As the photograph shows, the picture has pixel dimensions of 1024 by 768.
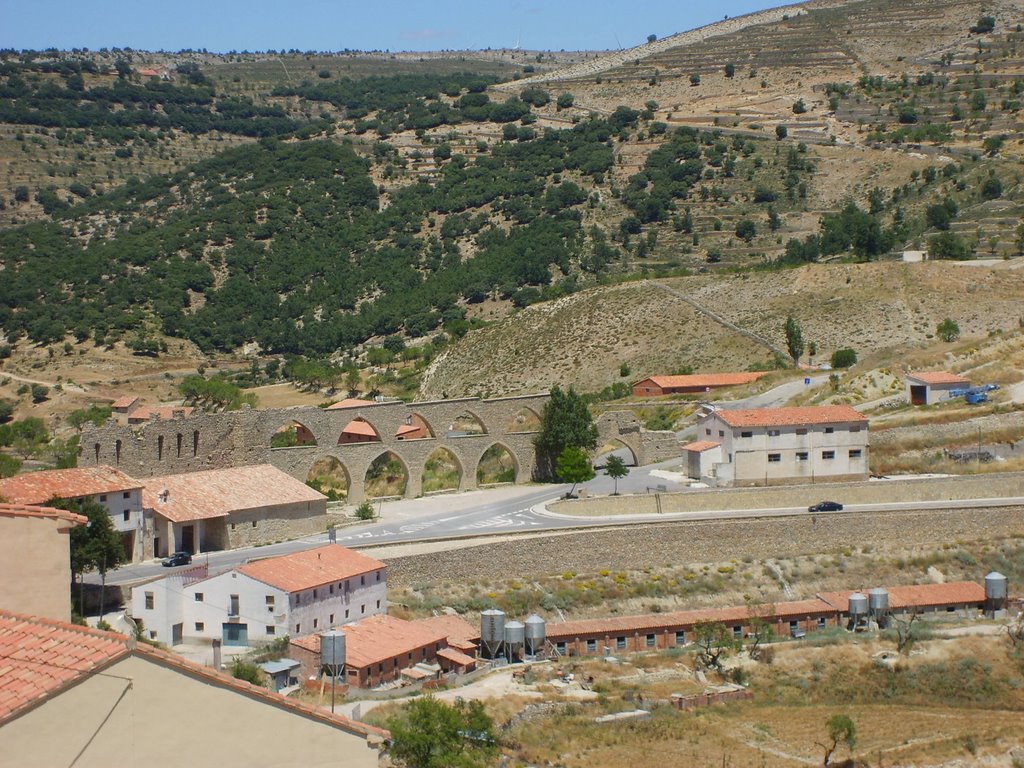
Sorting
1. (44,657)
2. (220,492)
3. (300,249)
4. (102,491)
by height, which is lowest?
(220,492)

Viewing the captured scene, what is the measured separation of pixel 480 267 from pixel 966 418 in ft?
155

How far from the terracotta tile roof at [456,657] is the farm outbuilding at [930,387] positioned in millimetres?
26552

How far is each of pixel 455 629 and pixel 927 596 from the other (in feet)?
42.5

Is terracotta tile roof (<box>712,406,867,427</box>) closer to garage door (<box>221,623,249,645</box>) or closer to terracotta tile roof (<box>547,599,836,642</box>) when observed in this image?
terracotta tile roof (<box>547,599,836,642</box>)

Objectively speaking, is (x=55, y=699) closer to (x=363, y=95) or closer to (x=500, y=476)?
(x=500, y=476)

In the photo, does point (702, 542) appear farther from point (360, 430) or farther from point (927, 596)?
point (360, 430)

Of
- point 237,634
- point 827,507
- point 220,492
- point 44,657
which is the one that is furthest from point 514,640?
point 44,657

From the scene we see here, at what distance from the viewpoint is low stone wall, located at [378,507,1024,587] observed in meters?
39.0

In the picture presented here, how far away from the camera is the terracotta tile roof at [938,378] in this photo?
53719 mm

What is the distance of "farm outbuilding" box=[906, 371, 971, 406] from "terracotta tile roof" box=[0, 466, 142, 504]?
1147 inches

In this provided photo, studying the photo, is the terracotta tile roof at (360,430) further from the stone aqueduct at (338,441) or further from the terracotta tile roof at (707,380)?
the terracotta tile roof at (707,380)

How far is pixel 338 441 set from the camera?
49.0 m

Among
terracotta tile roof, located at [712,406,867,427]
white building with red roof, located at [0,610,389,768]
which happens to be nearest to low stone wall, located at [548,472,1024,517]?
terracotta tile roof, located at [712,406,867,427]

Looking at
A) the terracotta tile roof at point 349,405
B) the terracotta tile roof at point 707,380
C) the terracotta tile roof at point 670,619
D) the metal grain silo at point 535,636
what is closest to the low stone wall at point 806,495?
the terracotta tile roof at point 670,619
